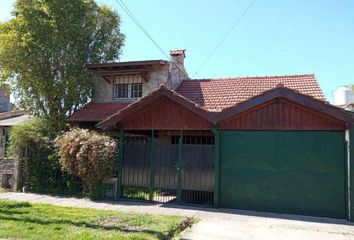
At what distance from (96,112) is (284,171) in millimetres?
9733

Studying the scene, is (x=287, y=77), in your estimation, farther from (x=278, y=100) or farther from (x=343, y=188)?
(x=343, y=188)

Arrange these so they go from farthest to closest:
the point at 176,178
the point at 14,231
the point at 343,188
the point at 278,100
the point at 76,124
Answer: the point at 76,124
the point at 176,178
the point at 278,100
the point at 343,188
the point at 14,231

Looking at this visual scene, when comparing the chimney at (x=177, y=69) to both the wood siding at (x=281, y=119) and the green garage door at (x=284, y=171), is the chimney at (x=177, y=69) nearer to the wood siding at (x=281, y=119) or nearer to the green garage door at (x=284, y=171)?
the wood siding at (x=281, y=119)

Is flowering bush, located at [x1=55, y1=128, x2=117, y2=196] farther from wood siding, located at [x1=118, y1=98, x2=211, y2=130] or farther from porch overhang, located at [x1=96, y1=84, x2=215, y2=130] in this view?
wood siding, located at [x1=118, y1=98, x2=211, y2=130]

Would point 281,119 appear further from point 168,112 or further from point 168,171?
point 168,171

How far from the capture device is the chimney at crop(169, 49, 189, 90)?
59.3 feet

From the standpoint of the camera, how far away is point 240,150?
11.7m

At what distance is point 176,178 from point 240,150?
2569mm

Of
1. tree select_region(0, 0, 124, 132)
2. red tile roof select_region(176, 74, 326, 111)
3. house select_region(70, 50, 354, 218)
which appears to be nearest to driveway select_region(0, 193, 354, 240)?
house select_region(70, 50, 354, 218)

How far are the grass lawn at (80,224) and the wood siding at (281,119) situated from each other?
13.3 feet

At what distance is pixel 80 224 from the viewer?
8.51 metres

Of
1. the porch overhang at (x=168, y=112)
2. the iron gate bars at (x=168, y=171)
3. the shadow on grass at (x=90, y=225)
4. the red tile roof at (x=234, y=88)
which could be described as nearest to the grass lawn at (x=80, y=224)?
the shadow on grass at (x=90, y=225)

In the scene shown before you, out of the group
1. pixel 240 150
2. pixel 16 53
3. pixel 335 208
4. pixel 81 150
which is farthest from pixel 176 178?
pixel 16 53

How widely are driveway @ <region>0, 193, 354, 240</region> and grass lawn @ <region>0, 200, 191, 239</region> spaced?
789mm
